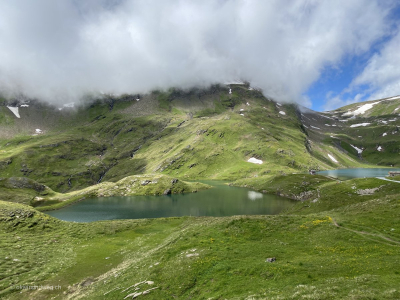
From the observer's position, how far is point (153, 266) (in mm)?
28312

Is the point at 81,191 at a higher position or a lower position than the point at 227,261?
higher

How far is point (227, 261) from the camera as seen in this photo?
25234mm

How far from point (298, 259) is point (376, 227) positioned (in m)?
18.0

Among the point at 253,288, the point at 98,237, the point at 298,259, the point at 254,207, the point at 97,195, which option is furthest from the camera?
the point at 97,195

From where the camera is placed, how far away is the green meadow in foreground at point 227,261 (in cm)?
1797

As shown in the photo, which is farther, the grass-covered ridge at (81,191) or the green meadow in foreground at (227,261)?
the grass-covered ridge at (81,191)

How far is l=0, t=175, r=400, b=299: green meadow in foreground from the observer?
1797 centimetres

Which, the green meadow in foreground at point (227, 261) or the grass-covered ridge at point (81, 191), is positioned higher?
the grass-covered ridge at point (81, 191)


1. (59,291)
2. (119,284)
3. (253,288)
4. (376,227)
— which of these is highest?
(376,227)

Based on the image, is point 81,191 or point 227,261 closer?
point 227,261

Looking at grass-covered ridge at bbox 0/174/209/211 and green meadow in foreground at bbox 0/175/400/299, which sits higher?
grass-covered ridge at bbox 0/174/209/211

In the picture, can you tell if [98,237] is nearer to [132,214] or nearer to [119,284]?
[119,284]

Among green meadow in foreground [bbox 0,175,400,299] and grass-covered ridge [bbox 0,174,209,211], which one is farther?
grass-covered ridge [bbox 0,174,209,211]

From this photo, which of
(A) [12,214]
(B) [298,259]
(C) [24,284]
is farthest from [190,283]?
(A) [12,214]
